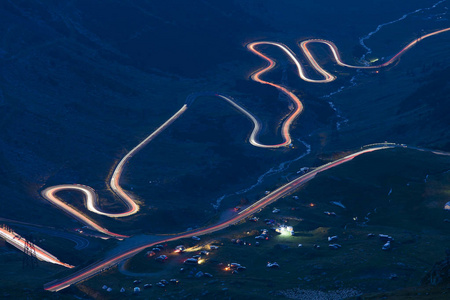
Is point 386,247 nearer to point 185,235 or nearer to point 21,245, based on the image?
point 185,235

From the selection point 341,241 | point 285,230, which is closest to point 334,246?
point 341,241

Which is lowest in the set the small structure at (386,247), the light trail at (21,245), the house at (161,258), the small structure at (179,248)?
the small structure at (386,247)

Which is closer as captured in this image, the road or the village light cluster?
the road

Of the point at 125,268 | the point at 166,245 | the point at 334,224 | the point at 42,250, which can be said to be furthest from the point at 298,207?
the point at 42,250

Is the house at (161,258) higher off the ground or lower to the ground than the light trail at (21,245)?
lower

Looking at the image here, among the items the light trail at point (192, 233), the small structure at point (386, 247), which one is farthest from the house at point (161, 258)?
the small structure at point (386, 247)

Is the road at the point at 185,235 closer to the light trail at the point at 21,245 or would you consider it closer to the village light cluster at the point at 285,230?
the village light cluster at the point at 285,230

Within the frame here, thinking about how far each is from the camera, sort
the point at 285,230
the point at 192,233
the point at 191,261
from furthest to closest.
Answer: the point at 192,233 < the point at 285,230 < the point at 191,261

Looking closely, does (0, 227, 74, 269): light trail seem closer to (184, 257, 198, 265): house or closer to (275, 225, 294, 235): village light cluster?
(184, 257, 198, 265): house

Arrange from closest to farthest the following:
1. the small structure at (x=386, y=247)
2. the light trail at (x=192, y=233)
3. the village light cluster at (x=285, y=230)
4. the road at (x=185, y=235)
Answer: the small structure at (x=386, y=247) → the light trail at (x=192, y=233) → the road at (x=185, y=235) → the village light cluster at (x=285, y=230)

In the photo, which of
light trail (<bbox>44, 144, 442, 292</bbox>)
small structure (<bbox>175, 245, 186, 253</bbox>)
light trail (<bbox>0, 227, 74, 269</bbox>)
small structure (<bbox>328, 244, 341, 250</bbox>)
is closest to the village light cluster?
light trail (<bbox>44, 144, 442, 292</bbox>)
